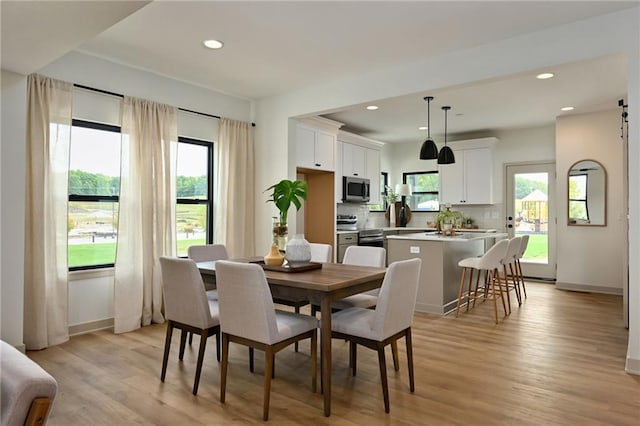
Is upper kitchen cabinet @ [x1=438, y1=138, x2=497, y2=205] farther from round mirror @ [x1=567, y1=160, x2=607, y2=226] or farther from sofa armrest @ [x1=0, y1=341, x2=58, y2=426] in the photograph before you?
sofa armrest @ [x1=0, y1=341, x2=58, y2=426]

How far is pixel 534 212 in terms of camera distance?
7.18 meters

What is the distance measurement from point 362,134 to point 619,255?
177 inches

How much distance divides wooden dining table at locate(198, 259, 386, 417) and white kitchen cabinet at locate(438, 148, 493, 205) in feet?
16.7

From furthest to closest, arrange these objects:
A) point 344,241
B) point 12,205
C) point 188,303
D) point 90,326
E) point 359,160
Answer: point 359,160 → point 344,241 → point 90,326 → point 12,205 → point 188,303

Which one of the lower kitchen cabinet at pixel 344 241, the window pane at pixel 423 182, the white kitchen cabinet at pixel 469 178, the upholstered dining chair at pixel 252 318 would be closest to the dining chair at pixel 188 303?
the upholstered dining chair at pixel 252 318

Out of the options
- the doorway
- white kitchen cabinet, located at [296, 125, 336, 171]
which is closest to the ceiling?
white kitchen cabinet, located at [296, 125, 336, 171]

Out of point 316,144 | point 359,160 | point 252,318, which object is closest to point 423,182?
point 359,160

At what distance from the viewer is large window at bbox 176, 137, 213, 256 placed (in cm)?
482

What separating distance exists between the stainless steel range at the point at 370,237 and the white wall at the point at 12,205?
4577 millimetres

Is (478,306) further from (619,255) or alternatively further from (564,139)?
(564,139)

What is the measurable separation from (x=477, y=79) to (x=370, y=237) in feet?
11.8

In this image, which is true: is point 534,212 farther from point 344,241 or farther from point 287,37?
point 287,37

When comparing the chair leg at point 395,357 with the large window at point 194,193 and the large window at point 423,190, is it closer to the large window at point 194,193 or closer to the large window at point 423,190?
the large window at point 194,193

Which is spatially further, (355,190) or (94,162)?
(355,190)
